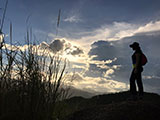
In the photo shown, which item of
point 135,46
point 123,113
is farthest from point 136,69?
point 123,113

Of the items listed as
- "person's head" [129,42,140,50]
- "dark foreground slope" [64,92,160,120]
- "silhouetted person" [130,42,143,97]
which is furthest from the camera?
"person's head" [129,42,140,50]

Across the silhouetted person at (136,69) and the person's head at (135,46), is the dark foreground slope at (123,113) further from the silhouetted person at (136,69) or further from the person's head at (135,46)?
the person's head at (135,46)

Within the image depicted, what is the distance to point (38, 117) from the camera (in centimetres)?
244

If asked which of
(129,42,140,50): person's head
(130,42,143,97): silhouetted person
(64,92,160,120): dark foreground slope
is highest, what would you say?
(129,42,140,50): person's head

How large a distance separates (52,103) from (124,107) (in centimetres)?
315

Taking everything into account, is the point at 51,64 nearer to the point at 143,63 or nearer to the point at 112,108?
the point at 112,108

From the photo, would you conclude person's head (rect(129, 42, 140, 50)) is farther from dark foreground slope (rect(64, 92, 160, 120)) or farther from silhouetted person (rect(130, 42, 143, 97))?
dark foreground slope (rect(64, 92, 160, 120))

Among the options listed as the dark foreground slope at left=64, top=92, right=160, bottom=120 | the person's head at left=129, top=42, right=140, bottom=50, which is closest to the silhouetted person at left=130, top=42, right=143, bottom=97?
the person's head at left=129, top=42, right=140, bottom=50

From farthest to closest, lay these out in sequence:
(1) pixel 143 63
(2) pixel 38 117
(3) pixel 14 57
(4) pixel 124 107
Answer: (1) pixel 143 63, (4) pixel 124 107, (3) pixel 14 57, (2) pixel 38 117

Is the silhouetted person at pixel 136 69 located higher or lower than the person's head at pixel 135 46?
lower

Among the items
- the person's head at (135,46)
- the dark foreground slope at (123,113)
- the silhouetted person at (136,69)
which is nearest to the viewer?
the dark foreground slope at (123,113)

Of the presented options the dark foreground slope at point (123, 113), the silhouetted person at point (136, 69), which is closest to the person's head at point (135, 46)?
the silhouetted person at point (136, 69)

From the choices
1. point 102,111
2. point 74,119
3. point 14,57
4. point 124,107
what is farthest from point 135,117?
point 14,57

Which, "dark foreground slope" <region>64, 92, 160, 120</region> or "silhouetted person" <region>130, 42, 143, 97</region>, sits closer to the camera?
"dark foreground slope" <region>64, 92, 160, 120</region>
